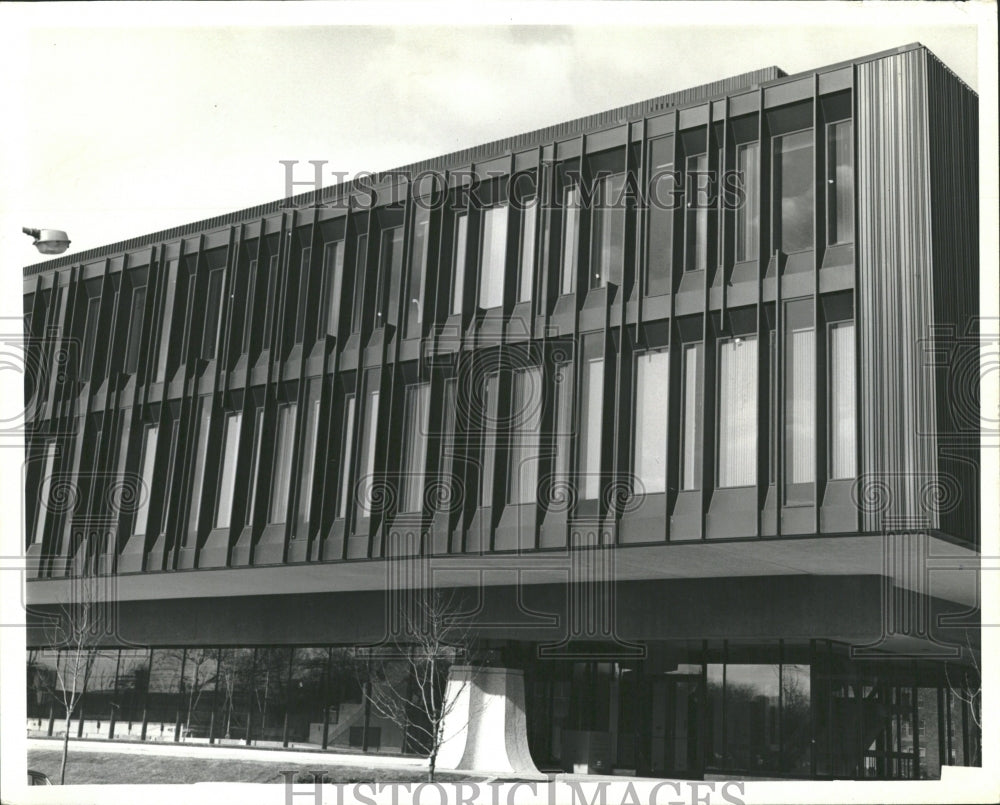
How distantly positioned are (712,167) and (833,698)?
12.7 m

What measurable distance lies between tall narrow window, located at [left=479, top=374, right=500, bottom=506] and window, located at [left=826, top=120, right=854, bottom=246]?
832 centimetres

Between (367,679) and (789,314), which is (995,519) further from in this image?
(367,679)

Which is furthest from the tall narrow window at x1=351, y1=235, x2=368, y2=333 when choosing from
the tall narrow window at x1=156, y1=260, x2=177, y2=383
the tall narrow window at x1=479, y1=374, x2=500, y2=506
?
the tall narrow window at x1=156, y1=260, x2=177, y2=383

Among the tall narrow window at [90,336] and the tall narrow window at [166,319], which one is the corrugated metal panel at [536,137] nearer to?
the tall narrow window at [166,319]

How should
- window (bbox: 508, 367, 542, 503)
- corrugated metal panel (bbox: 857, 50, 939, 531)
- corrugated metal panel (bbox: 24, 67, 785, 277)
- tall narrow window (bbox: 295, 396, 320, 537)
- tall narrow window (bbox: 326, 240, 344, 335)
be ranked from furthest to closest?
tall narrow window (bbox: 326, 240, 344, 335)
tall narrow window (bbox: 295, 396, 320, 537)
corrugated metal panel (bbox: 24, 67, 785, 277)
window (bbox: 508, 367, 542, 503)
corrugated metal panel (bbox: 857, 50, 939, 531)

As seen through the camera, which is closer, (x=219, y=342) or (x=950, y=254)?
(x=950, y=254)

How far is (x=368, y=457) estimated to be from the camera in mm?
30438

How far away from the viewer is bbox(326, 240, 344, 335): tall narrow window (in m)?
32.1

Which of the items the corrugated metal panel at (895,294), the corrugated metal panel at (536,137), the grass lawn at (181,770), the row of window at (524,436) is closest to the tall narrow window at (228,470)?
the row of window at (524,436)

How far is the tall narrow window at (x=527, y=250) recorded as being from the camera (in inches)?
1139

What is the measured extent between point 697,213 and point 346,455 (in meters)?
10.8

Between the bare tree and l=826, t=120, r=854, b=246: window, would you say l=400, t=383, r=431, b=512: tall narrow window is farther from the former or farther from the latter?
l=826, t=120, r=854, b=246: window

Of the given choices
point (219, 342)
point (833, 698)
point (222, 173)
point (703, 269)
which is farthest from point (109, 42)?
point (833, 698)

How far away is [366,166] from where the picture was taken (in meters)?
29.6
